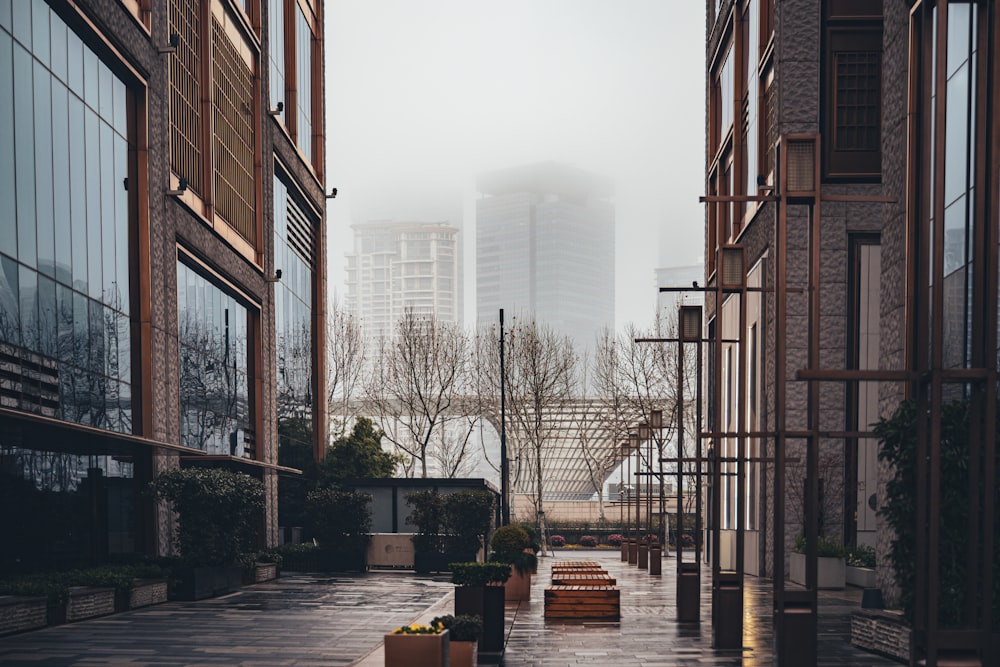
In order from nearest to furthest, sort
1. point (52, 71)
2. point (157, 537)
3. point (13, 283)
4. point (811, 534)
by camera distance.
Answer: point (811, 534) < point (13, 283) < point (52, 71) < point (157, 537)

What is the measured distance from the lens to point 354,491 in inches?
1869

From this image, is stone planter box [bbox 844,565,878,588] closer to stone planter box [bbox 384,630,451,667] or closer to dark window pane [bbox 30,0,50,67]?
stone planter box [bbox 384,630,451,667]

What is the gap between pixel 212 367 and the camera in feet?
129

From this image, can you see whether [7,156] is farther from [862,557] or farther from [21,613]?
[862,557]

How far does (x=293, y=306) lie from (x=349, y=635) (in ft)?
106

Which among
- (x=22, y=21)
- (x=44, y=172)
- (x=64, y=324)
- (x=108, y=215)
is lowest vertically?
(x=64, y=324)

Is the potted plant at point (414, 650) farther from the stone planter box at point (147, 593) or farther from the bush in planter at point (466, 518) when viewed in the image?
the bush in planter at point (466, 518)

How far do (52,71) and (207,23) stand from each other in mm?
13294

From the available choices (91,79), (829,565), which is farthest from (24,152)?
(829,565)

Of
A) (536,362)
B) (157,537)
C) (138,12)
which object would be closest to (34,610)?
(157,537)

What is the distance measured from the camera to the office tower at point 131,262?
2475cm

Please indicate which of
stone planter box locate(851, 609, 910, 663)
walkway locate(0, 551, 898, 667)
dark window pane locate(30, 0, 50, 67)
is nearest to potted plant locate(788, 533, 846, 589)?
walkway locate(0, 551, 898, 667)

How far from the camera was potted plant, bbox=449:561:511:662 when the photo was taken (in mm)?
17750

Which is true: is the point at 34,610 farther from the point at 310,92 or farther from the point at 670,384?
the point at 670,384
